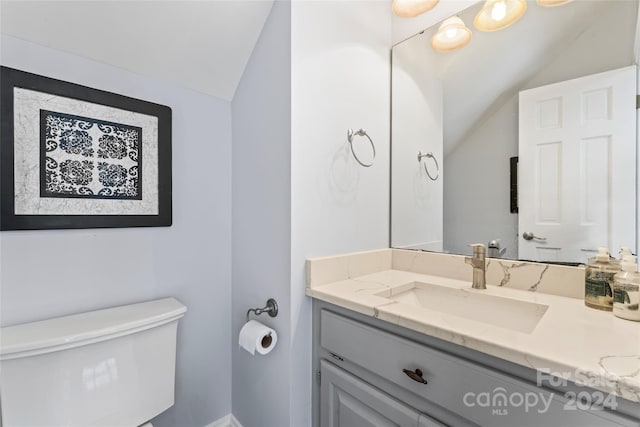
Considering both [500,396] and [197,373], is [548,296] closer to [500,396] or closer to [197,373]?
[500,396]

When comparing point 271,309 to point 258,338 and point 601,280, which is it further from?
point 601,280

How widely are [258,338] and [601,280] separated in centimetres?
116

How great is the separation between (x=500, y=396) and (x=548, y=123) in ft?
3.20

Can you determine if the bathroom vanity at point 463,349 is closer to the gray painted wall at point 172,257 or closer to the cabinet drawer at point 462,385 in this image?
the cabinet drawer at point 462,385

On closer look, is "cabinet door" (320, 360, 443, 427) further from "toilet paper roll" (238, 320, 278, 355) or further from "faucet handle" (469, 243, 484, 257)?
"faucet handle" (469, 243, 484, 257)

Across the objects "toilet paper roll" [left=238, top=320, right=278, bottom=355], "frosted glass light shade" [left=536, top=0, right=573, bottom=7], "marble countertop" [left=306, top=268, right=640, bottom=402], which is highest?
"frosted glass light shade" [left=536, top=0, right=573, bottom=7]

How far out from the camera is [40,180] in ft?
3.33

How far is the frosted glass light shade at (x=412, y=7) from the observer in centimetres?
125

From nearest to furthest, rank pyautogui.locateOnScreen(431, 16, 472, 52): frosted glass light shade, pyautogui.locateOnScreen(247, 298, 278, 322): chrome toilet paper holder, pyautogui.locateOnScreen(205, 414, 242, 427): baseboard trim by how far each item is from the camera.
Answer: pyautogui.locateOnScreen(247, 298, 278, 322): chrome toilet paper holder
pyautogui.locateOnScreen(431, 16, 472, 52): frosted glass light shade
pyautogui.locateOnScreen(205, 414, 242, 427): baseboard trim

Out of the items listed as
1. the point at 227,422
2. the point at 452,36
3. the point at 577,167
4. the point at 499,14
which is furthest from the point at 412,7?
the point at 227,422

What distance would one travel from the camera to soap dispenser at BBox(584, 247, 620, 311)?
876 mm

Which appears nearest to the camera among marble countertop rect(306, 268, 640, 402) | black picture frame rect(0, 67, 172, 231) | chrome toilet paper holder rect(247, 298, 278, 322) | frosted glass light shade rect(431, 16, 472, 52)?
marble countertop rect(306, 268, 640, 402)

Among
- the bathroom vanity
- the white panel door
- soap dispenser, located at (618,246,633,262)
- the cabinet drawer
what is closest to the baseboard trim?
the bathroom vanity

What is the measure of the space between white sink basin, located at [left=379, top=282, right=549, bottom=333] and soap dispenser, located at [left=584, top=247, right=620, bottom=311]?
13cm
